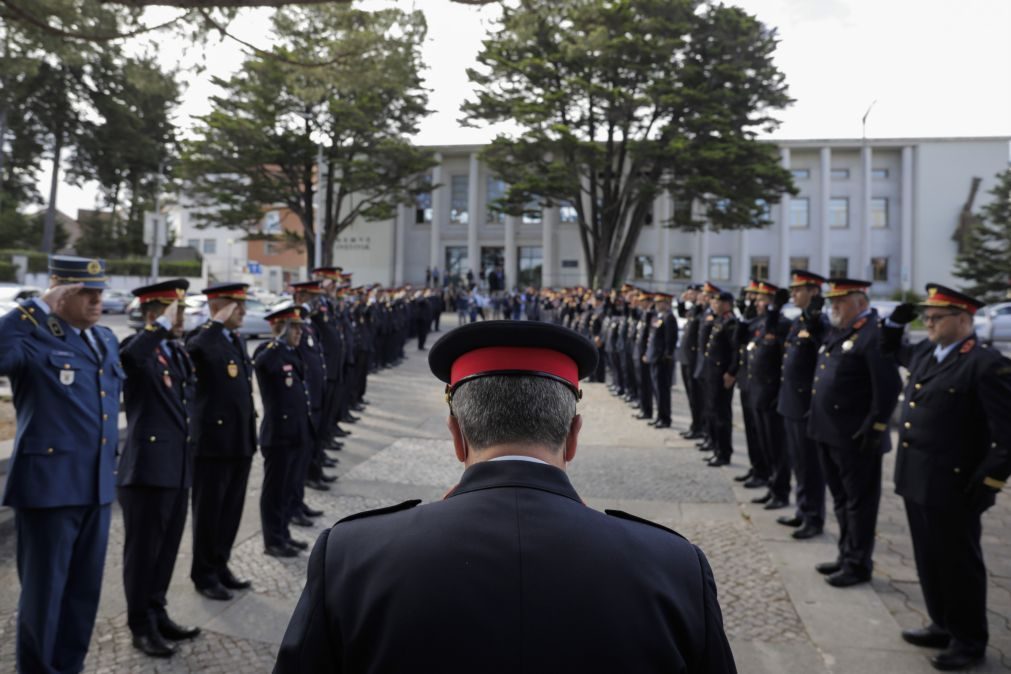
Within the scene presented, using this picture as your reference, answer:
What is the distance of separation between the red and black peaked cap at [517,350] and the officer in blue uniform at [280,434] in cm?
390

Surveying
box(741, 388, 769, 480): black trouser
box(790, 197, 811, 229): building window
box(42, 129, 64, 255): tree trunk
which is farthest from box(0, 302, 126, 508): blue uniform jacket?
box(42, 129, 64, 255): tree trunk

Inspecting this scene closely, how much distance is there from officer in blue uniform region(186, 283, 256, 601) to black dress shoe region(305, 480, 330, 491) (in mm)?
2282

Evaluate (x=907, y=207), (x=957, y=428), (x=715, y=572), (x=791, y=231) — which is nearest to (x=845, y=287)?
(x=957, y=428)

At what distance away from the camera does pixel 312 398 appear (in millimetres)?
6344

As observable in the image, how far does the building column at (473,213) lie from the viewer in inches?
1745

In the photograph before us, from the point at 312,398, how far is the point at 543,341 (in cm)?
520

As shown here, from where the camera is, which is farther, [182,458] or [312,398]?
[312,398]

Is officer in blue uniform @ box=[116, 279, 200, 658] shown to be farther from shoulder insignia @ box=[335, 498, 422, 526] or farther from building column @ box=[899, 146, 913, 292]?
building column @ box=[899, 146, 913, 292]

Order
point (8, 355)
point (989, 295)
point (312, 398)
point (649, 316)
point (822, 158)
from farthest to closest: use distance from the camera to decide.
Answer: point (822, 158), point (989, 295), point (649, 316), point (312, 398), point (8, 355)

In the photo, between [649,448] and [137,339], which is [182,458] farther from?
[649,448]

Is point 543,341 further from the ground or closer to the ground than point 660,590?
further from the ground

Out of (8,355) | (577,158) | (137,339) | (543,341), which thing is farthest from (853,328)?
(577,158)

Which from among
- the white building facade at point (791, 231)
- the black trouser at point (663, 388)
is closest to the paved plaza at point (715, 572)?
the black trouser at point (663, 388)

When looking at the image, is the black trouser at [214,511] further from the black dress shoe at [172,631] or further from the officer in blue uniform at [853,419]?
the officer in blue uniform at [853,419]
